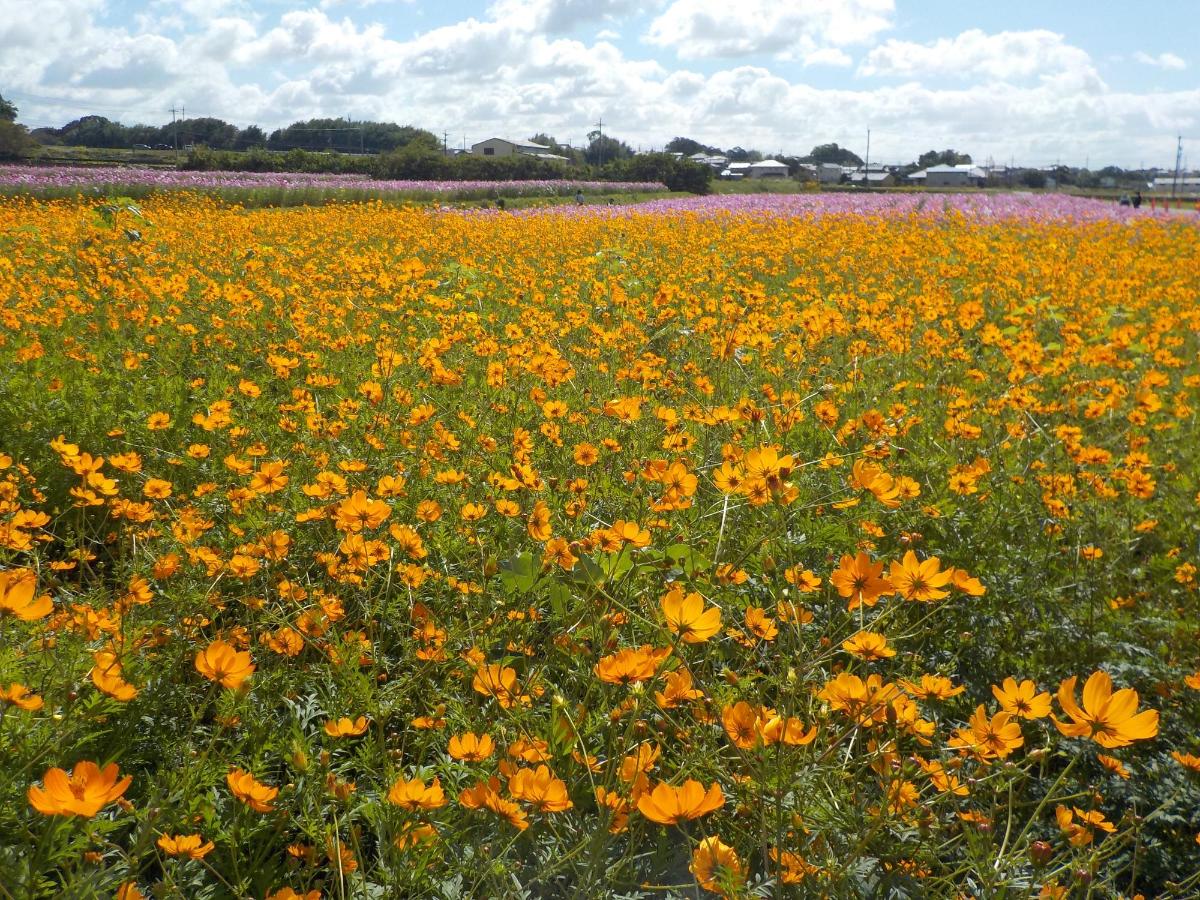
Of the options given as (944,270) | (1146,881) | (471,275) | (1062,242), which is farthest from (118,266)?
(1062,242)

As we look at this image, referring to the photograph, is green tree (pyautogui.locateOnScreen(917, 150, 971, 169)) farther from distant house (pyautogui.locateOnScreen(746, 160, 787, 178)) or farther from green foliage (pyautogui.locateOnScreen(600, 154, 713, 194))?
green foliage (pyautogui.locateOnScreen(600, 154, 713, 194))

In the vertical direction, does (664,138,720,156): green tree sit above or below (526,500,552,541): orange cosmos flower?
above

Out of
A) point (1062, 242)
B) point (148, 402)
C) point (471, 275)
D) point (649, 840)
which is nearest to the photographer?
point (649, 840)

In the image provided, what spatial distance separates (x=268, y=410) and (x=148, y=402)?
45 centimetres

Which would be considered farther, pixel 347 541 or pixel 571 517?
pixel 571 517

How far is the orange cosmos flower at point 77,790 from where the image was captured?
2.89 feet

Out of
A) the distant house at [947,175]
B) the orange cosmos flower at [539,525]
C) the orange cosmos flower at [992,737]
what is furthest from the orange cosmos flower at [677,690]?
the distant house at [947,175]

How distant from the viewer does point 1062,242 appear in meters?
10.1

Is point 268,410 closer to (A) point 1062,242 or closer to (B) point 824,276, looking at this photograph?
(B) point 824,276

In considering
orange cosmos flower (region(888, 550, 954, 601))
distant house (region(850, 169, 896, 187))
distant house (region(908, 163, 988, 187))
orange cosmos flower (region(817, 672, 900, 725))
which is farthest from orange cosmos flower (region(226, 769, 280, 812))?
distant house (region(908, 163, 988, 187))

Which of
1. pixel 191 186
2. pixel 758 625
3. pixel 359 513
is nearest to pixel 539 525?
pixel 359 513

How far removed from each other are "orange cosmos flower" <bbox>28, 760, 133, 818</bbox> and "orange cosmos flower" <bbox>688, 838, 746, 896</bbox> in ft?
2.07

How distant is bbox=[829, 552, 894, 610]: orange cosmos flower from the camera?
1.19 meters

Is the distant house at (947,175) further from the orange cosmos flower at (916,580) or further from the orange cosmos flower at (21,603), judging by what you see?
the orange cosmos flower at (21,603)
